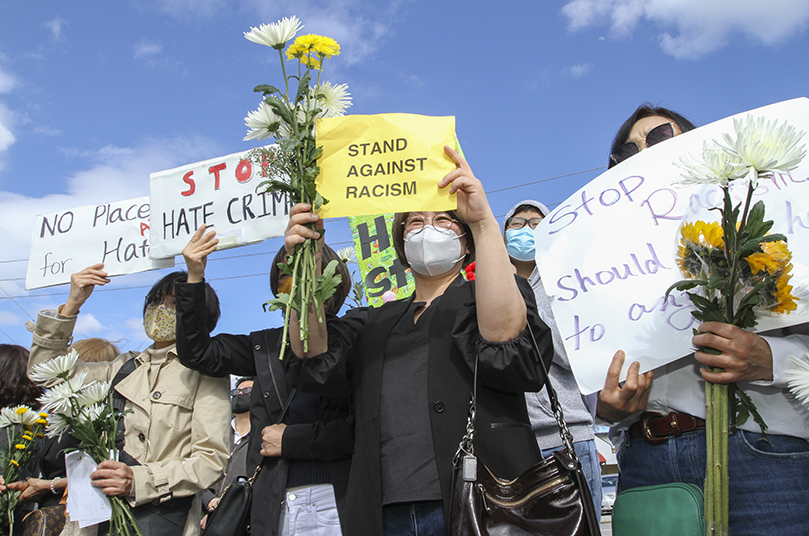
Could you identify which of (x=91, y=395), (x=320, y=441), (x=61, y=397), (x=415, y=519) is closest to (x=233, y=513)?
(x=320, y=441)

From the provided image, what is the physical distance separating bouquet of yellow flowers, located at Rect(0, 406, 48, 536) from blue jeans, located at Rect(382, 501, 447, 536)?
115 inches

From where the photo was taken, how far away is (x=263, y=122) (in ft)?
7.72

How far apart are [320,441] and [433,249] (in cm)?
96

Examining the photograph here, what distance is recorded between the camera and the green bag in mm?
1727

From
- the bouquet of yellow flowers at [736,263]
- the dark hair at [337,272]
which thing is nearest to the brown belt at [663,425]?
the bouquet of yellow flowers at [736,263]

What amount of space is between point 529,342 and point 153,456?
226cm

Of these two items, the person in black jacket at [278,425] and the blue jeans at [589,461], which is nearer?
the person in black jacket at [278,425]

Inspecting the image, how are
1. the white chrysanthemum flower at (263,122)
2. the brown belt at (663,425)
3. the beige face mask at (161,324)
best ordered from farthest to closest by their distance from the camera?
1. the beige face mask at (161,324)
2. the white chrysanthemum flower at (263,122)
3. the brown belt at (663,425)

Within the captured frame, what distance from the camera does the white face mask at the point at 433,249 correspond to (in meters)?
2.52

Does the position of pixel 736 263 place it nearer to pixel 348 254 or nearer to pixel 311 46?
pixel 311 46

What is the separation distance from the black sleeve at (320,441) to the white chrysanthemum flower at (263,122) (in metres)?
1.27

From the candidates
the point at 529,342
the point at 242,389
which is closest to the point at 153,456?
the point at 529,342

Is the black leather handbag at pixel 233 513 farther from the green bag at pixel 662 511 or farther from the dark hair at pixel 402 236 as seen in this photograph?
the green bag at pixel 662 511

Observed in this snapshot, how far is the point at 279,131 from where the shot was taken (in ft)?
7.86
